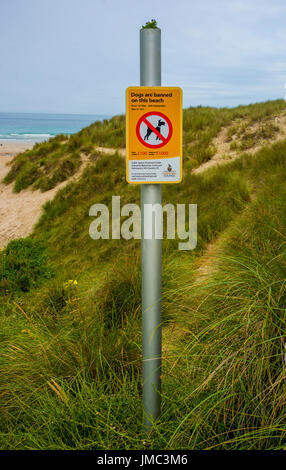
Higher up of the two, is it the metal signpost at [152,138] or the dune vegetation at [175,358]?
the metal signpost at [152,138]

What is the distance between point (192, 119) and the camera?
581 inches

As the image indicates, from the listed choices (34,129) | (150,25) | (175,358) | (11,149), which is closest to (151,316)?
(175,358)

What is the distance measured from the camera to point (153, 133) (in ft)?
6.35

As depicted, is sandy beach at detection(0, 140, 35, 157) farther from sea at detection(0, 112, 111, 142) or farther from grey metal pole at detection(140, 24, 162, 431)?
grey metal pole at detection(140, 24, 162, 431)

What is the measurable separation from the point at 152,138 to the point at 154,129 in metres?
0.05

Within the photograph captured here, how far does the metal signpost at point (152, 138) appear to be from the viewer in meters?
1.92

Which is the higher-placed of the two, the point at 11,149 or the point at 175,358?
the point at 11,149

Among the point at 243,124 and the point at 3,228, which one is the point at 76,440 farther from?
the point at 243,124

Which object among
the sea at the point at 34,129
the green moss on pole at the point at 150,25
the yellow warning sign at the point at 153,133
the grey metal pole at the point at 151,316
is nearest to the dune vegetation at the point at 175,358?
the grey metal pole at the point at 151,316

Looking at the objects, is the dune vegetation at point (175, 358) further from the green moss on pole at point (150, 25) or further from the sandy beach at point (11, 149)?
the sandy beach at point (11, 149)

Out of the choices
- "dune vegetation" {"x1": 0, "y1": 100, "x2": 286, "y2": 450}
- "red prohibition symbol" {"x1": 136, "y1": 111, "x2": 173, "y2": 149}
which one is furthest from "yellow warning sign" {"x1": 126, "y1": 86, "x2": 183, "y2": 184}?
"dune vegetation" {"x1": 0, "y1": 100, "x2": 286, "y2": 450}

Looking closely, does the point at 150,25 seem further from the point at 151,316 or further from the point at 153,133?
the point at 151,316

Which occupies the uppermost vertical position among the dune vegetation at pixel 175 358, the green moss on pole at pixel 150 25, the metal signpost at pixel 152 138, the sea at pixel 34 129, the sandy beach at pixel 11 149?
the sea at pixel 34 129

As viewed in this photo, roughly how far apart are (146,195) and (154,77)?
0.61 metres
